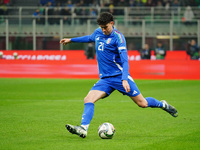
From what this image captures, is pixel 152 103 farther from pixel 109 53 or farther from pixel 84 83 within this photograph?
pixel 84 83

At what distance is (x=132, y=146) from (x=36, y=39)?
76.9 feet

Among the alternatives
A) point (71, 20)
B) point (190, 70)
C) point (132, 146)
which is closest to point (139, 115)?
point (132, 146)

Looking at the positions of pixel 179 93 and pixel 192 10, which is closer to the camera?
pixel 179 93

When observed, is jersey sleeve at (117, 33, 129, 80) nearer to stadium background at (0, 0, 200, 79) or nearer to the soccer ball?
the soccer ball

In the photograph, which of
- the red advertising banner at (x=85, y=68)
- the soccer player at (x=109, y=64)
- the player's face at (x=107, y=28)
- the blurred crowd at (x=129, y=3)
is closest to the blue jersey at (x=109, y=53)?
the soccer player at (x=109, y=64)

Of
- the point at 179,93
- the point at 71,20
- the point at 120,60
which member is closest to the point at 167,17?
the point at 71,20

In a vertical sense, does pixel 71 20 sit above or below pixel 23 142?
above

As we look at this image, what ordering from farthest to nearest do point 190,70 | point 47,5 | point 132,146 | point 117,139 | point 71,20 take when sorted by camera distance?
point 47,5 → point 71,20 → point 190,70 → point 117,139 → point 132,146

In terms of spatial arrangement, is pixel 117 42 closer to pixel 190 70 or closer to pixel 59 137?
pixel 59 137

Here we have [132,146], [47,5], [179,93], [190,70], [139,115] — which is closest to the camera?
[132,146]

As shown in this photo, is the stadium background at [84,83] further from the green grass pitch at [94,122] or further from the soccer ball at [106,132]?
the soccer ball at [106,132]

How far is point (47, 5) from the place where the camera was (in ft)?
107

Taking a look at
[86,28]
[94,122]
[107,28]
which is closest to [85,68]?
[86,28]

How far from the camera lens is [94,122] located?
9.38m
